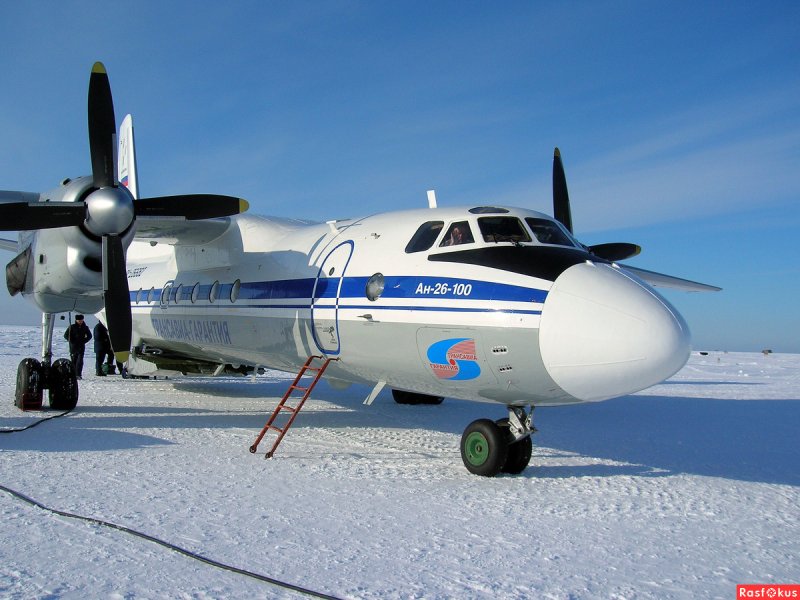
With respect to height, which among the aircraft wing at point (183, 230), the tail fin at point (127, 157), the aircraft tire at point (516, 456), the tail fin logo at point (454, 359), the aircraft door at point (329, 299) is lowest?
the aircraft tire at point (516, 456)

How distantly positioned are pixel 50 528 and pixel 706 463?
686 cm

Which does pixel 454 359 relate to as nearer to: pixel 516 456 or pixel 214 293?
pixel 516 456

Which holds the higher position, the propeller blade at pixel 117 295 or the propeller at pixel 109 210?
the propeller at pixel 109 210

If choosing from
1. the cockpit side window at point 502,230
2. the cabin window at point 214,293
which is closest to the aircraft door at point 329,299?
the cockpit side window at point 502,230

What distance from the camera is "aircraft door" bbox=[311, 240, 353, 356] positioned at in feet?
27.0

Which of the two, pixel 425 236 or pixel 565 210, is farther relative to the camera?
pixel 565 210

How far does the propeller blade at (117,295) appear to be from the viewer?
936 centimetres

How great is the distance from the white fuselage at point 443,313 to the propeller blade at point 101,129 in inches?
89.5

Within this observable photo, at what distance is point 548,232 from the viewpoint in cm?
713

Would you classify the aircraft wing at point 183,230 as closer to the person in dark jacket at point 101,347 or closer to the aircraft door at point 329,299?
the aircraft door at point 329,299

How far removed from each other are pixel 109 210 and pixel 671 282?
11030 millimetres

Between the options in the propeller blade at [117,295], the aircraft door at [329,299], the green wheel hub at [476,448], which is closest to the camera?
the green wheel hub at [476,448]

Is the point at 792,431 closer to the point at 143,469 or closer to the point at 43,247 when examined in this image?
the point at 143,469

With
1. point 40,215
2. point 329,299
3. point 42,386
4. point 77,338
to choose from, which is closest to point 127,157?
point 77,338
